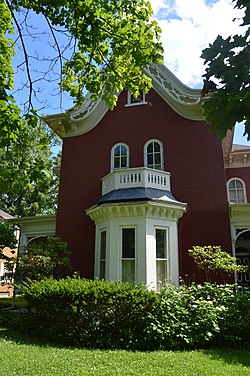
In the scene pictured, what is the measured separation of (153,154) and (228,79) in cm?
1047

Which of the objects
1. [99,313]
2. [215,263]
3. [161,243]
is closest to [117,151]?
[161,243]

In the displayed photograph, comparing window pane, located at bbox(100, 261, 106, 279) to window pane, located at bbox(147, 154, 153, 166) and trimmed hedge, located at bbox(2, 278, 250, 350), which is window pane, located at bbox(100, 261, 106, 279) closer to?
trimmed hedge, located at bbox(2, 278, 250, 350)

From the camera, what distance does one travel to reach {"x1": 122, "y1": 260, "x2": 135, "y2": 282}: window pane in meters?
10.5

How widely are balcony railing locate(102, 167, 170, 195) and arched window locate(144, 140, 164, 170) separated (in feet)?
3.20

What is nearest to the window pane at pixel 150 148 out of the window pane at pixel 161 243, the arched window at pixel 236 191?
the window pane at pixel 161 243

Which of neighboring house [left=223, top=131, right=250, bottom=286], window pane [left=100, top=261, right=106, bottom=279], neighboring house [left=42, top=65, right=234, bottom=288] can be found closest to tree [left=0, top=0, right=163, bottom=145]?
neighboring house [left=42, top=65, right=234, bottom=288]

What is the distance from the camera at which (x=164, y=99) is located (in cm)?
1331

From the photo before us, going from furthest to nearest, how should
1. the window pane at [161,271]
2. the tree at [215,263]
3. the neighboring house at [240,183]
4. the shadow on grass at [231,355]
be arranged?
the neighboring house at [240,183] → the window pane at [161,271] → the tree at [215,263] → the shadow on grass at [231,355]

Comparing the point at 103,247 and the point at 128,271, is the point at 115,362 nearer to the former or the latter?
the point at 128,271

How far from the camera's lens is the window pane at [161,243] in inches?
417

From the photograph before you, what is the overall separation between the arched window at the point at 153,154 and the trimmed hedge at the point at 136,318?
6.40 metres

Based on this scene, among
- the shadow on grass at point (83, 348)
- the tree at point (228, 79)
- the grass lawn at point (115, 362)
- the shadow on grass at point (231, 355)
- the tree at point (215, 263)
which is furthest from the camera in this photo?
the tree at point (215, 263)

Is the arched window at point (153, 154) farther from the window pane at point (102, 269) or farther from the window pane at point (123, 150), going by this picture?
the window pane at point (102, 269)

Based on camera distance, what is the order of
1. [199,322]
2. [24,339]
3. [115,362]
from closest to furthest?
1. [115,362]
2. [199,322]
3. [24,339]
